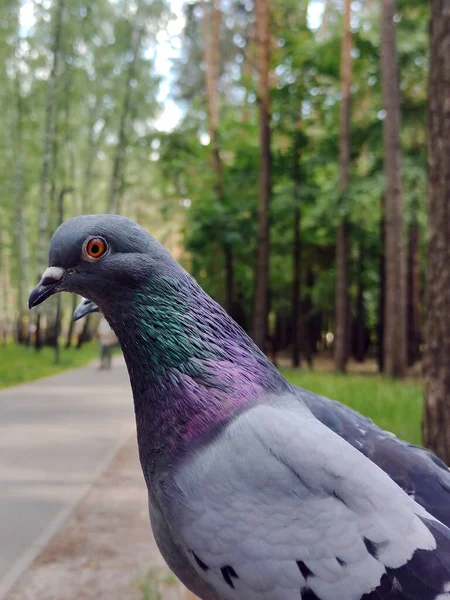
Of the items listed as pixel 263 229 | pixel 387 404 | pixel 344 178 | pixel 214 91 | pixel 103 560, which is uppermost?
pixel 214 91

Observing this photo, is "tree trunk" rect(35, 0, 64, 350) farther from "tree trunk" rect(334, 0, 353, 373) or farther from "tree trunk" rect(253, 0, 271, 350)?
"tree trunk" rect(334, 0, 353, 373)

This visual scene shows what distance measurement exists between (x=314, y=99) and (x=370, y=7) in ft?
8.25

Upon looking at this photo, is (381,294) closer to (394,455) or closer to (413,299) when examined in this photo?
(413,299)

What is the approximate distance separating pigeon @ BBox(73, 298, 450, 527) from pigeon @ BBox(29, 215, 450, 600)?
173mm

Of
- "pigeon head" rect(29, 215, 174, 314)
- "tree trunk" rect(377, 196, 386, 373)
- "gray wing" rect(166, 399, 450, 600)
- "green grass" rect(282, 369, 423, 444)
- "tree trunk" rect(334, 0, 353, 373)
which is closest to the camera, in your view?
"gray wing" rect(166, 399, 450, 600)

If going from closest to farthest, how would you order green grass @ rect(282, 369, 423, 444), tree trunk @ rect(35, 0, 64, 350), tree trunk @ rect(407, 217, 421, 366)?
1. green grass @ rect(282, 369, 423, 444)
2. tree trunk @ rect(35, 0, 64, 350)
3. tree trunk @ rect(407, 217, 421, 366)

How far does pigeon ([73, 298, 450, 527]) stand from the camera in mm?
1429

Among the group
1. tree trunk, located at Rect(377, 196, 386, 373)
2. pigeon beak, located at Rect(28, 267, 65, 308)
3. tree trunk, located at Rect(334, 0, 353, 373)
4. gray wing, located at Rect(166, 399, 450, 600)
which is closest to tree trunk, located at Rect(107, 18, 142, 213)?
tree trunk, located at Rect(334, 0, 353, 373)

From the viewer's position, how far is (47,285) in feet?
4.14

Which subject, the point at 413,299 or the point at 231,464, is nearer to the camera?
the point at 231,464

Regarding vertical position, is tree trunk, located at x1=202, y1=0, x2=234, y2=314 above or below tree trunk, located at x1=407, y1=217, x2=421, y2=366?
above

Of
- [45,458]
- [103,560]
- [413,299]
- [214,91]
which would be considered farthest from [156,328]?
[214,91]

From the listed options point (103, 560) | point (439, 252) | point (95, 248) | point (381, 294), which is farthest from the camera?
point (381, 294)

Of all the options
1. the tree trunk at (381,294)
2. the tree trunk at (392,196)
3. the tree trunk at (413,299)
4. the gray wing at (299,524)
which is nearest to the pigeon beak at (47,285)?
the gray wing at (299,524)
